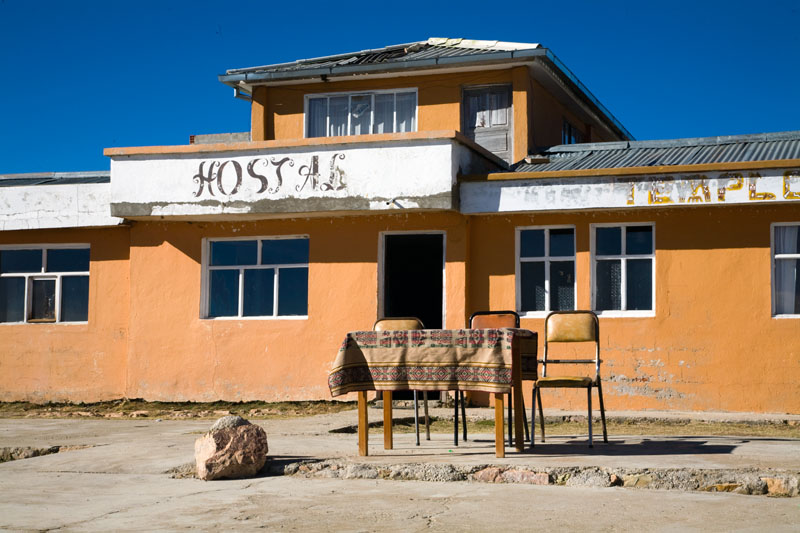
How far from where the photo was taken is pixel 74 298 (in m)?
17.5

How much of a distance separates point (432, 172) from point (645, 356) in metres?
4.04

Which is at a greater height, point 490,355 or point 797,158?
point 797,158

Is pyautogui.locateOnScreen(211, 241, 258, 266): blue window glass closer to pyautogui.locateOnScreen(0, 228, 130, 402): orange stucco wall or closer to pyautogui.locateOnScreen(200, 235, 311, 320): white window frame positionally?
pyautogui.locateOnScreen(200, 235, 311, 320): white window frame

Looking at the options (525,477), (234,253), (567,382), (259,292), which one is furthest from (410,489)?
(234,253)

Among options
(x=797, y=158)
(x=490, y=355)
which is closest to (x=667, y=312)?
(x=797, y=158)

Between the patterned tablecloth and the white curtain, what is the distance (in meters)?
6.69

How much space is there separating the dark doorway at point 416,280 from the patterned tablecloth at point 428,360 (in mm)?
7446

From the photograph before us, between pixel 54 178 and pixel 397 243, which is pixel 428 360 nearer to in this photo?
pixel 397 243

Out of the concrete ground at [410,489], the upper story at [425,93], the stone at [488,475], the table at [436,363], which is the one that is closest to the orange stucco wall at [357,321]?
the upper story at [425,93]

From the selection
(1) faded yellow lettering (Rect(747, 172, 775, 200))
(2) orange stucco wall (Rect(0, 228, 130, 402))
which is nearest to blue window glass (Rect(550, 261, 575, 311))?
(1) faded yellow lettering (Rect(747, 172, 775, 200))

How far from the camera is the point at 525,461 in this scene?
7504 millimetres

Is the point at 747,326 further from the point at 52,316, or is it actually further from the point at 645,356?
the point at 52,316

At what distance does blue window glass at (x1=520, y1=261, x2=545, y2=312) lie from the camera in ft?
48.5

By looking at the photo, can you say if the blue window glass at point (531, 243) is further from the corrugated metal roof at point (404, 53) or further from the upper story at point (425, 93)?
the corrugated metal roof at point (404, 53)
